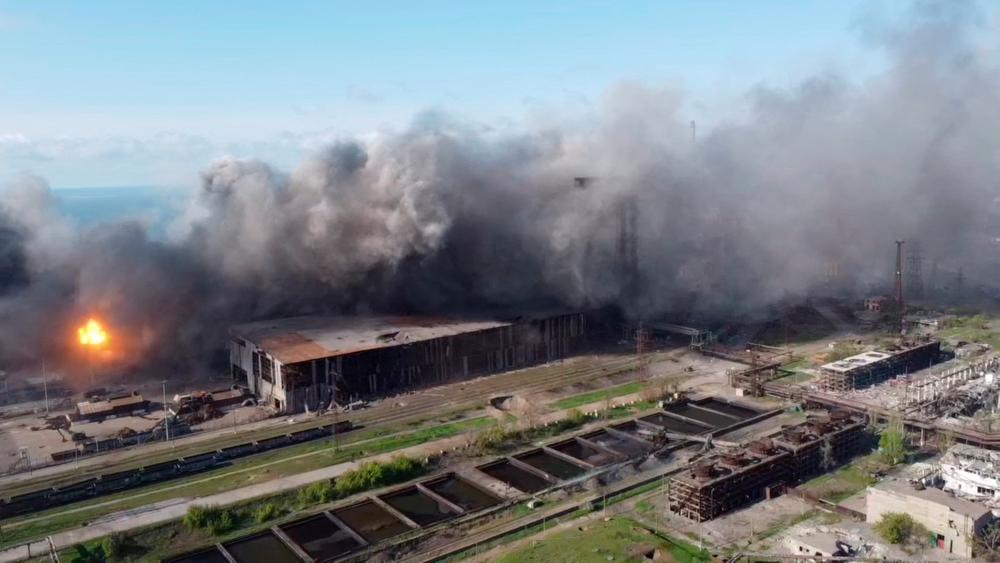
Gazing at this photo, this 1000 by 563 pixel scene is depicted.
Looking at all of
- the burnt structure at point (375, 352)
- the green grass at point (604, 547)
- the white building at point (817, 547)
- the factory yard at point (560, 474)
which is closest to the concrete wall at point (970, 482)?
the factory yard at point (560, 474)

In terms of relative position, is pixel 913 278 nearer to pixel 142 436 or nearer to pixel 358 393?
pixel 358 393

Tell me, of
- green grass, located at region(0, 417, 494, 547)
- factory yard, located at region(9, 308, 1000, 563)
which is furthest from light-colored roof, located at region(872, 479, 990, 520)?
green grass, located at region(0, 417, 494, 547)

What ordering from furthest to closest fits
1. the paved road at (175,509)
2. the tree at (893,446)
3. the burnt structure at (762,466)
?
the tree at (893,446) < the burnt structure at (762,466) < the paved road at (175,509)

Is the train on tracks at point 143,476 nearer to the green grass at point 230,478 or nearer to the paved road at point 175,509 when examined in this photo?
the green grass at point 230,478

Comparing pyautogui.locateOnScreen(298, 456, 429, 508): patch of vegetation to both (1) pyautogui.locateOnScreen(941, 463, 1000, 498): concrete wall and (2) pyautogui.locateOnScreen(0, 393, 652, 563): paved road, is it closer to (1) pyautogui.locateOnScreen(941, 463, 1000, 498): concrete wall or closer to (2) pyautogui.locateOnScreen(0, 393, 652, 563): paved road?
(2) pyautogui.locateOnScreen(0, 393, 652, 563): paved road

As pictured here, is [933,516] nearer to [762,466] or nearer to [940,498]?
[940,498]

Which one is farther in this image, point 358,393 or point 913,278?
point 913,278

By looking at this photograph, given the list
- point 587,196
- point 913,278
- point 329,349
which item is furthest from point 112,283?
point 913,278
